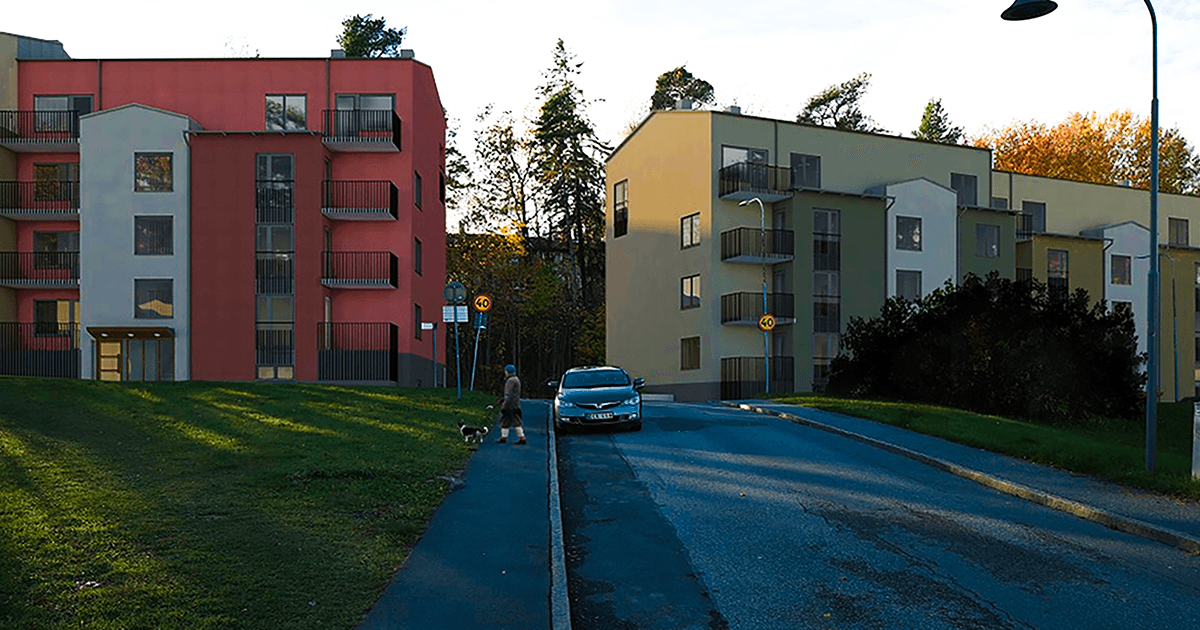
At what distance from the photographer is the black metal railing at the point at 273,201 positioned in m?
38.8

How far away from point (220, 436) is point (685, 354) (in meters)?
31.7

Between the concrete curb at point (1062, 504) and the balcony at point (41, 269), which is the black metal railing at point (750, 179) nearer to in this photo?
the balcony at point (41, 269)

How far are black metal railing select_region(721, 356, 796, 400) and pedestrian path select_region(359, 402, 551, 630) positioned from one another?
30.6 metres


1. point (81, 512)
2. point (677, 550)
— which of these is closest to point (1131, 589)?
point (677, 550)

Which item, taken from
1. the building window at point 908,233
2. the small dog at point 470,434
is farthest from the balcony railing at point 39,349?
the building window at point 908,233

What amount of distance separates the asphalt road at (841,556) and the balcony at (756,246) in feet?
97.5

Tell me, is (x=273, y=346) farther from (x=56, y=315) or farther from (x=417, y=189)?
(x=56, y=315)

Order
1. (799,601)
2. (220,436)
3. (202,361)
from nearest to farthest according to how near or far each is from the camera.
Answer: (799,601) < (220,436) < (202,361)

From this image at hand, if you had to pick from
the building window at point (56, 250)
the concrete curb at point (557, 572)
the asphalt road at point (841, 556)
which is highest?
the building window at point (56, 250)

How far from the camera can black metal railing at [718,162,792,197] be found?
47312mm

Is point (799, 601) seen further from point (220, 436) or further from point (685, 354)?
point (685, 354)

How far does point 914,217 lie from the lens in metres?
50.7

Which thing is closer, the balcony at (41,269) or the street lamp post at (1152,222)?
the street lamp post at (1152,222)

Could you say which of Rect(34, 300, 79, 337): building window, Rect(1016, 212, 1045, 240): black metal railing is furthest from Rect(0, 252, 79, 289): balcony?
Rect(1016, 212, 1045, 240): black metal railing
